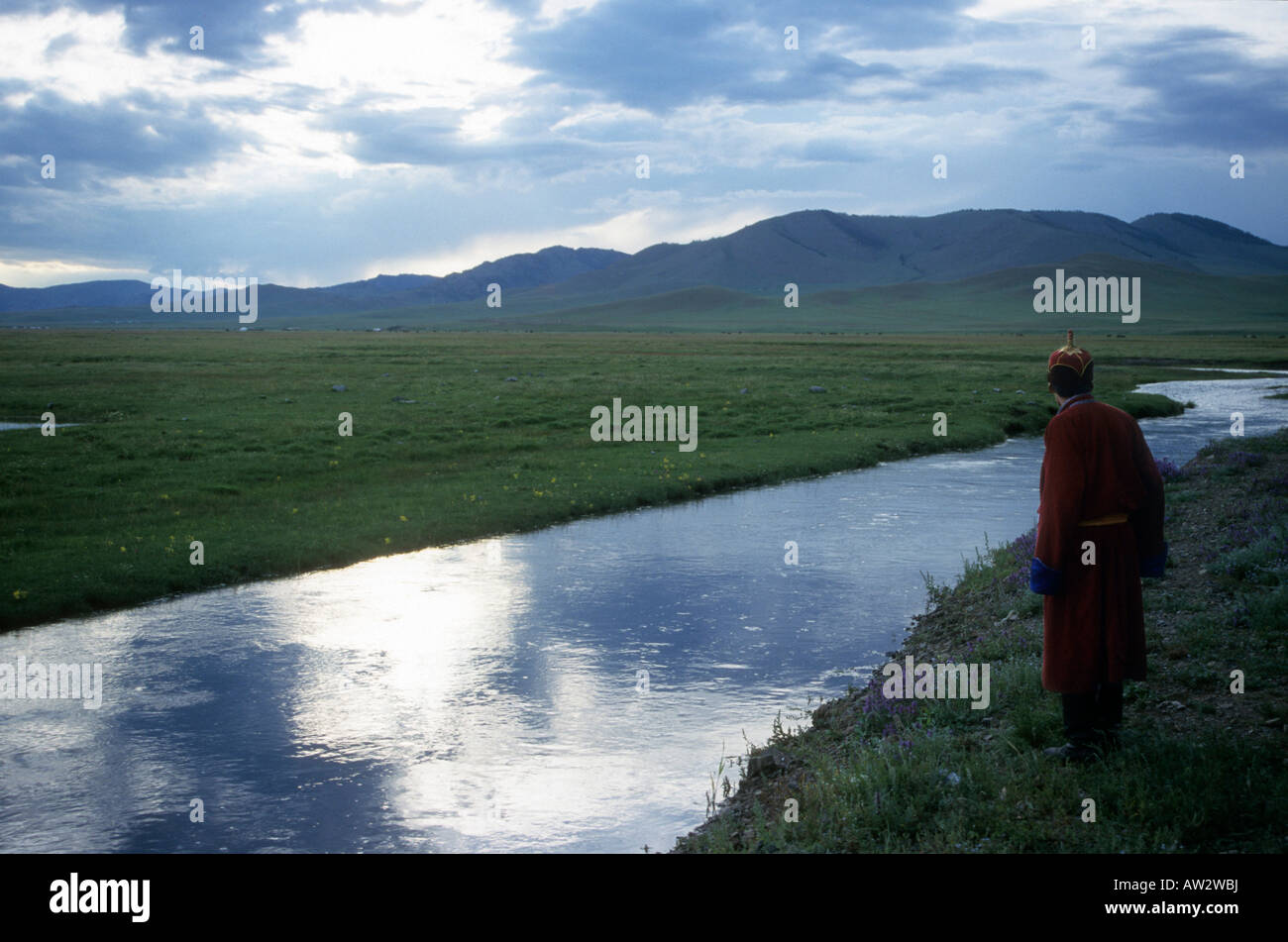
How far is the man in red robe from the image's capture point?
278 inches

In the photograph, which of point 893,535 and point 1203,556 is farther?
point 893,535

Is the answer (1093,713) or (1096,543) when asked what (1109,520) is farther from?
(1093,713)

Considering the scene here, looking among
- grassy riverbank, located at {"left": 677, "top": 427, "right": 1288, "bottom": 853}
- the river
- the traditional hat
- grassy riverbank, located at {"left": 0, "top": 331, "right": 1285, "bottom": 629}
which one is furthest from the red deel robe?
grassy riverbank, located at {"left": 0, "top": 331, "right": 1285, "bottom": 629}

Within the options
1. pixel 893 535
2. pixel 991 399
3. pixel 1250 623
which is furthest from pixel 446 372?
pixel 1250 623

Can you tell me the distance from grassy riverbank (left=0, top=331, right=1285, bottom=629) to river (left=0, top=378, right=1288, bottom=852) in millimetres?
1560

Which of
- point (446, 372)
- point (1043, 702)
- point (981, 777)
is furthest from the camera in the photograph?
point (446, 372)

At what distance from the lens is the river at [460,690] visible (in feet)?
26.6

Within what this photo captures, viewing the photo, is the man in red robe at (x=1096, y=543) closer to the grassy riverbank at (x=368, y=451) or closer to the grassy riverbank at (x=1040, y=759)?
the grassy riverbank at (x=1040, y=759)

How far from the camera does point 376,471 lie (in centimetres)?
2675

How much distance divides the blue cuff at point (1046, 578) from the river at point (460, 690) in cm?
321

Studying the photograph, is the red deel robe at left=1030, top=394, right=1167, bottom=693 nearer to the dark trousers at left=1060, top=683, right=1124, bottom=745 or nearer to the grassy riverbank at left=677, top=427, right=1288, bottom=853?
the dark trousers at left=1060, top=683, right=1124, bottom=745

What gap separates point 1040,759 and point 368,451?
80.9 feet
